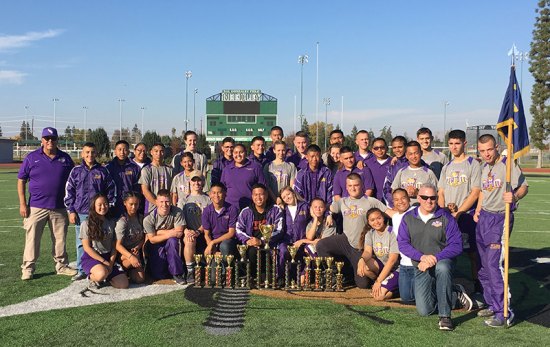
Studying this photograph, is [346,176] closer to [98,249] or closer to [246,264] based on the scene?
[246,264]

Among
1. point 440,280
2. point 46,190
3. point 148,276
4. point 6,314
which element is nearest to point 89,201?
point 46,190

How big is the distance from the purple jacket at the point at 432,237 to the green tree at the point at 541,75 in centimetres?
5052

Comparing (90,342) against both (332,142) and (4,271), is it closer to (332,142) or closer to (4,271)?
(4,271)

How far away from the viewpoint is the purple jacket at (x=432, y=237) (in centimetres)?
483

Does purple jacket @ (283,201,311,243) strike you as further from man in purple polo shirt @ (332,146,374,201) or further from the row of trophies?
man in purple polo shirt @ (332,146,374,201)

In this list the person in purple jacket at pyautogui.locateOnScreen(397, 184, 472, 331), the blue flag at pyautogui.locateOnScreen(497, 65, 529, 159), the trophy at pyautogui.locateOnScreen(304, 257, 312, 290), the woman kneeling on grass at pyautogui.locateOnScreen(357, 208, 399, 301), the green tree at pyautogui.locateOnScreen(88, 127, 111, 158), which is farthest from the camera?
the green tree at pyautogui.locateOnScreen(88, 127, 111, 158)

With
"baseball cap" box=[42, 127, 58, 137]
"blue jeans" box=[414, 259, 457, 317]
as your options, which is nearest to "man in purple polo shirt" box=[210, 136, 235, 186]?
"baseball cap" box=[42, 127, 58, 137]

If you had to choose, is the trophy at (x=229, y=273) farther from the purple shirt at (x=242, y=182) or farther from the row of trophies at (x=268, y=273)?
the purple shirt at (x=242, y=182)

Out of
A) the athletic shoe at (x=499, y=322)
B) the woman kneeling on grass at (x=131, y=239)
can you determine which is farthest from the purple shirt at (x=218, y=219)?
the athletic shoe at (x=499, y=322)

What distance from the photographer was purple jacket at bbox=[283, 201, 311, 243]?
6449 millimetres

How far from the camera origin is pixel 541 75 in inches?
1877

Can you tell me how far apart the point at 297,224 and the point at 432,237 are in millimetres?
2041

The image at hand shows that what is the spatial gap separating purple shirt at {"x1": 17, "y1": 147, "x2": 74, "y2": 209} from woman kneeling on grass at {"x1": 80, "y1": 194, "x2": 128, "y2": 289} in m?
0.79

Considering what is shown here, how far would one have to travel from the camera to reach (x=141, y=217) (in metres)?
6.65
